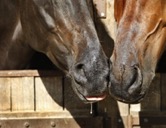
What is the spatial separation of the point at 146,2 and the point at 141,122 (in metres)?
0.61

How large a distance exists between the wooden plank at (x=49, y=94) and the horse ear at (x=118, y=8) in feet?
1.38

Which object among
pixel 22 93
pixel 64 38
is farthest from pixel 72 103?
pixel 64 38

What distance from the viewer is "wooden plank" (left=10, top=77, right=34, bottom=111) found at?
3137mm

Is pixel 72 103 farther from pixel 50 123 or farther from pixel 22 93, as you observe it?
pixel 22 93

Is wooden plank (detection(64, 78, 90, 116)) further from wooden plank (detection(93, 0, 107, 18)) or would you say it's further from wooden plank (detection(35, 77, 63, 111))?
wooden plank (detection(93, 0, 107, 18))

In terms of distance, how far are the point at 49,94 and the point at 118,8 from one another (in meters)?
0.54

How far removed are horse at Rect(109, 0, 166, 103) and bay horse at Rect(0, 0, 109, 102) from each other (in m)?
0.07

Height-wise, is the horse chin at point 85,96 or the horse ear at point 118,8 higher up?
the horse ear at point 118,8

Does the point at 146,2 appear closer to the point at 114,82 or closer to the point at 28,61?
the point at 114,82

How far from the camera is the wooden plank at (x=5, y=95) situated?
124 inches

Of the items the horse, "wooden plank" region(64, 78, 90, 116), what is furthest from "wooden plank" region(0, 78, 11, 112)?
the horse

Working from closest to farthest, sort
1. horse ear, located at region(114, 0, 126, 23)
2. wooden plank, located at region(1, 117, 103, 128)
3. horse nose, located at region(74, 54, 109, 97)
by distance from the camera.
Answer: horse nose, located at region(74, 54, 109, 97), horse ear, located at region(114, 0, 126, 23), wooden plank, located at region(1, 117, 103, 128)

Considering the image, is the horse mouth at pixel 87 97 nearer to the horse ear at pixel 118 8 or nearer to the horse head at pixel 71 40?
the horse head at pixel 71 40

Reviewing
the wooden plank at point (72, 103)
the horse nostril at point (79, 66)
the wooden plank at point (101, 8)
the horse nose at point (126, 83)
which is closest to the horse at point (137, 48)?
the horse nose at point (126, 83)
